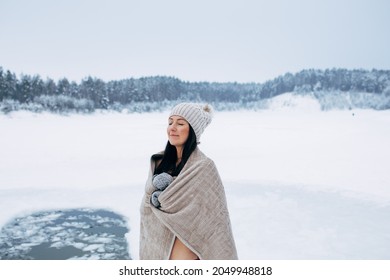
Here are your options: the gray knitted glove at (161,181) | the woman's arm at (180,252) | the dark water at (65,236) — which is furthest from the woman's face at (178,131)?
the dark water at (65,236)

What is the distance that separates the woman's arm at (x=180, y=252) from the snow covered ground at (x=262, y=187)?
2286 millimetres

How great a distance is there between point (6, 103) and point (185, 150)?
86.6 ft

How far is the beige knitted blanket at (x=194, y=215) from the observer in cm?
145

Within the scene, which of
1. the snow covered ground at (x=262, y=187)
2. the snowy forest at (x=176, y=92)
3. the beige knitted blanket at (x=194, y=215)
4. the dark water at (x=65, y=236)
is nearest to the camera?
the beige knitted blanket at (x=194, y=215)

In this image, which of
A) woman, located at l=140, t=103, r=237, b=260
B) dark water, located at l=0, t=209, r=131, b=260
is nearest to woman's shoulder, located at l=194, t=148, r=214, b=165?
woman, located at l=140, t=103, r=237, b=260

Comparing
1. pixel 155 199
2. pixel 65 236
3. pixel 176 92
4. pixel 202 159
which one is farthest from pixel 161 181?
pixel 176 92

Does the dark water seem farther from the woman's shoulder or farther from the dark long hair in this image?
the woman's shoulder

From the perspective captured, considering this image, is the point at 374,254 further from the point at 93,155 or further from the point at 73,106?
the point at 73,106

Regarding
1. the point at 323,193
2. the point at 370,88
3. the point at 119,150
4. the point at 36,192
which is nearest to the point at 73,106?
the point at 119,150

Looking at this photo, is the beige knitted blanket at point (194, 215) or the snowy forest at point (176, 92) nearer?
the beige knitted blanket at point (194, 215)

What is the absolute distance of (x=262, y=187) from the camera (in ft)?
22.1

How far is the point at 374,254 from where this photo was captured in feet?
12.1

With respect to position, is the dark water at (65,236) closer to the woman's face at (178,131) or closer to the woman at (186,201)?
the woman at (186,201)

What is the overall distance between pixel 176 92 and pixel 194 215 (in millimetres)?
45683
